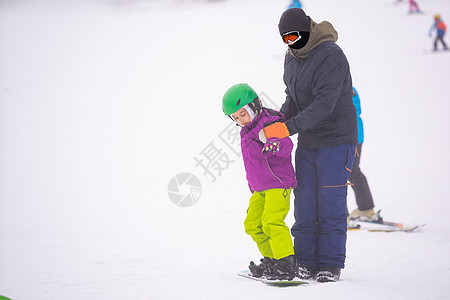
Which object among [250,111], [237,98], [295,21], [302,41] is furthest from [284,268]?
[295,21]

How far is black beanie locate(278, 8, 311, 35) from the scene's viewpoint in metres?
3.15

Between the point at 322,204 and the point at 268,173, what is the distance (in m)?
0.49

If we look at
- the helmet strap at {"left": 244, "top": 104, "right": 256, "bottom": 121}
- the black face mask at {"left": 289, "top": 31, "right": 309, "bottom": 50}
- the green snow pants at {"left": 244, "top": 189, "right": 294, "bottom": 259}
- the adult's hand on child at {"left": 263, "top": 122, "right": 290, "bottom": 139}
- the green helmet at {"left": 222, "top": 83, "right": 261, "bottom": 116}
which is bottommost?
the green snow pants at {"left": 244, "top": 189, "right": 294, "bottom": 259}

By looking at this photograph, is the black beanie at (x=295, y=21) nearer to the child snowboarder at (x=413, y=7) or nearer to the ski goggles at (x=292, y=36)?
the ski goggles at (x=292, y=36)

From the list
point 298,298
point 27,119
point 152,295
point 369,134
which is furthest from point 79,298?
point 27,119

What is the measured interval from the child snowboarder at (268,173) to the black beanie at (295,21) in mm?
522

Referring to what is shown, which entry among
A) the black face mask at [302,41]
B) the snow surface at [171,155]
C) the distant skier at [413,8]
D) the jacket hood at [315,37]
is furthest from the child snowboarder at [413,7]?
the black face mask at [302,41]

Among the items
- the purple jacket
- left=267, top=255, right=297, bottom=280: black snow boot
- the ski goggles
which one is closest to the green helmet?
the purple jacket

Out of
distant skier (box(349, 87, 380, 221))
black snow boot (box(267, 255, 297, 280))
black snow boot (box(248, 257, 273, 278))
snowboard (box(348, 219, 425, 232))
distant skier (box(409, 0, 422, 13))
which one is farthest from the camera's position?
distant skier (box(409, 0, 422, 13))

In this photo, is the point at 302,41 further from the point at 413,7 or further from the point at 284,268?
the point at 413,7

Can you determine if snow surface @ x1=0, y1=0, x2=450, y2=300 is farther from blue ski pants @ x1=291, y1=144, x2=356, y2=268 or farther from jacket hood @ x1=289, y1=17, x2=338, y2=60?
jacket hood @ x1=289, y1=17, x2=338, y2=60

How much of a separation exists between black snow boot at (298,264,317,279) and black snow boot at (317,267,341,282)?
4.4 inches

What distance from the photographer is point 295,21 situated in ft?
10.3

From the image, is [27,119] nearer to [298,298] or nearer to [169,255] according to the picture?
[169,255]
